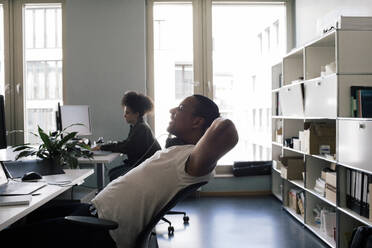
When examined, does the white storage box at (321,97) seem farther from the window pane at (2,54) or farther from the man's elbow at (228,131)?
the window pane at (2,54)

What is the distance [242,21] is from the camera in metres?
5.02

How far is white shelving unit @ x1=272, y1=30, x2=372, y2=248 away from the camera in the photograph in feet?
8.16

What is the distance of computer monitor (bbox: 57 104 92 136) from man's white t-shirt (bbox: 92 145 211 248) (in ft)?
8.62

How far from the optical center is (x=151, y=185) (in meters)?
1.39

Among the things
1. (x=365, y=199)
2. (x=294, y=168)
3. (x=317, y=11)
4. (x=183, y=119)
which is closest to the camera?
(x=183, y=119)

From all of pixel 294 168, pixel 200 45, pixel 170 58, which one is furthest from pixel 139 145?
pixel 200 45

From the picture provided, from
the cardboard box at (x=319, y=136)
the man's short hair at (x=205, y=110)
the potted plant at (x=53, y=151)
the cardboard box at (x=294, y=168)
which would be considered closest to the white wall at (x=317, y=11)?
A: the cardboard box at (x=319, y=136)

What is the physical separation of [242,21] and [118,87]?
191 centimetres

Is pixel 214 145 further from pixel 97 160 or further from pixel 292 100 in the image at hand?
pixel 292 100

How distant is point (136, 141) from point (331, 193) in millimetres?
1713

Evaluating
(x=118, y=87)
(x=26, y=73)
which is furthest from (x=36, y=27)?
(x=118, y=87)

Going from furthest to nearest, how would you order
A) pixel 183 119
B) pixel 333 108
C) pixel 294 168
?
pixel 294 168 < pixel 333 108 < pixel 183 119

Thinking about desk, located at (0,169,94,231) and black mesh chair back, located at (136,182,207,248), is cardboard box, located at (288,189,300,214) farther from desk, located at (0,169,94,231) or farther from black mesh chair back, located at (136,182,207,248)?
black mesh chair back, located at (136,182,207,248)

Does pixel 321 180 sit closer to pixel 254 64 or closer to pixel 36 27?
pixel 254 64
